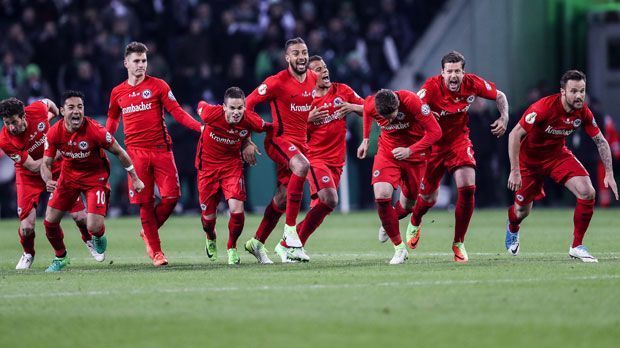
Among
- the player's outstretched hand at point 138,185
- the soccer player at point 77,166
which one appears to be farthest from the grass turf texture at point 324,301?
the player's outstretched hand at point 138,185

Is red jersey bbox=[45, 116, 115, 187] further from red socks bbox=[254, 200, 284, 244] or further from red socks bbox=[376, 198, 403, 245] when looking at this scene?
red socks bbox=[376, 198, 403, 245]

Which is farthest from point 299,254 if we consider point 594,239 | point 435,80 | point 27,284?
point 594,239

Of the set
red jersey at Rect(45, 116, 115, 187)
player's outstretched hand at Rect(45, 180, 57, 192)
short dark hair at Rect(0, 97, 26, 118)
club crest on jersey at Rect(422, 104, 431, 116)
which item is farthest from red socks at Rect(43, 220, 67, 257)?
club crest on jersey at Rect(422, 104, 431, 116)

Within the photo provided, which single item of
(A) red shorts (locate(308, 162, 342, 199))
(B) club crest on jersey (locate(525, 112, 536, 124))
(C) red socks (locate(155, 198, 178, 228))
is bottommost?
(C) red socks (locate(155, 198, 178, 228))

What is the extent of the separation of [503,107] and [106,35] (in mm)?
13527

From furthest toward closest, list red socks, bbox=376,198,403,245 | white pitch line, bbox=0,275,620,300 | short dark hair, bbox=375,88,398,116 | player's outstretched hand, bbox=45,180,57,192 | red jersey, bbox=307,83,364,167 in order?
1. red jersey, bbox=307,83,364,167
2. player's outstretched hand, bbox=45,180,57,192
3. red socks, bbox=376,198,403,245
4. short dark hair, bbox=375,88,398,116
5. white pitch line, bbox=0,275,620,300

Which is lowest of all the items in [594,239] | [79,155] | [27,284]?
[594,239]

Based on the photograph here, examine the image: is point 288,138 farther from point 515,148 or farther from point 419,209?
point 515,148

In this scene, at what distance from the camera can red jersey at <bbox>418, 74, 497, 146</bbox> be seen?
14.0m

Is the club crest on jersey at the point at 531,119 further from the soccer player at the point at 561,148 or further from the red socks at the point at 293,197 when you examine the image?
the red socks at the point at 293,197

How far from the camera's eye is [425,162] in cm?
1441

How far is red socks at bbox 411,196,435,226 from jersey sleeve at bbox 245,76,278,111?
2.17 m

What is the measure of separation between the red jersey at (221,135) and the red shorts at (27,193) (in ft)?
5.08

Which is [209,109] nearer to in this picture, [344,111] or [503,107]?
[344,111]
